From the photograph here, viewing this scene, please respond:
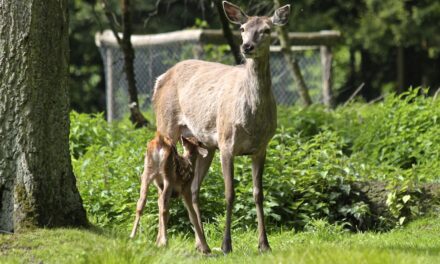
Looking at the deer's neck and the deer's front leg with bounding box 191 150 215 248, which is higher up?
the deer's neck

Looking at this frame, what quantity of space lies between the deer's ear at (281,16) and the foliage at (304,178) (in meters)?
1.98

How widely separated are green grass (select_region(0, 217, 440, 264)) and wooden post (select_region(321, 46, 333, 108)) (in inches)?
292

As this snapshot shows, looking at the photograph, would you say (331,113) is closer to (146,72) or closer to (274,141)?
(274,141)

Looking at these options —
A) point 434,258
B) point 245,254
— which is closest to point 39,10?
point 245,254

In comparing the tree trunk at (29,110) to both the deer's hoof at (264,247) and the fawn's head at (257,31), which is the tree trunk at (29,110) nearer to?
the fawn's head at (257,31)

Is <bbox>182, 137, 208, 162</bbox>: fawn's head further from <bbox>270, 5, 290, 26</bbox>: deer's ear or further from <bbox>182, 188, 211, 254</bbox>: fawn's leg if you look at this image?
<bbox>270, 5, 290, 26</bbox>: deer's ear

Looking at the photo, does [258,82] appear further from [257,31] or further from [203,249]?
[203,249]

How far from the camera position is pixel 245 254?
7.51 metres

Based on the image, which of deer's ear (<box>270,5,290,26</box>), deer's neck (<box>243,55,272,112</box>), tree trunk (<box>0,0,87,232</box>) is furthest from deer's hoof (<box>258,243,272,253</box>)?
deer's ear (<box>270,5,290,26</box>)

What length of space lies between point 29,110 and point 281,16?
8.82 feet

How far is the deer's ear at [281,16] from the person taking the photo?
8.52 m

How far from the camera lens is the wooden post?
16.1m

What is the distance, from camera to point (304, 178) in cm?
1006

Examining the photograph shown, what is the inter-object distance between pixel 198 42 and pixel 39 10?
303 inches
